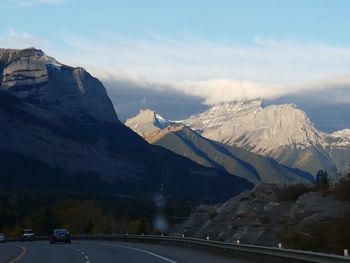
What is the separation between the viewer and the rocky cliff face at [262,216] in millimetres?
54312

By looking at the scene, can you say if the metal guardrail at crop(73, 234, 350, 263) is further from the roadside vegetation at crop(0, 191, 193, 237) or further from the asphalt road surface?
the roadside vegetation at crop(0, 191, 193, 237)

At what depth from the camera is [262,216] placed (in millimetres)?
66938

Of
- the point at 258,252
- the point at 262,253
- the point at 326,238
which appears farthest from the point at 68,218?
the point at 262,253

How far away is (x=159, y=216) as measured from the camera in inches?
3895

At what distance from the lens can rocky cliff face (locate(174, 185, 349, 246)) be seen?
54312 mm

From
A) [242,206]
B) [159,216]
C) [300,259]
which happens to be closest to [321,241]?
[300,259]

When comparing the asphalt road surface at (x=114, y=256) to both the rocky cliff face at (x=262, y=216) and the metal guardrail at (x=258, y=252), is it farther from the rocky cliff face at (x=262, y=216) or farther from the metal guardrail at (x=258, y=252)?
the rocky cliff face at (x=262, y=216)

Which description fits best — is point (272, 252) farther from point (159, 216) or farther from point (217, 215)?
point (159, 216)

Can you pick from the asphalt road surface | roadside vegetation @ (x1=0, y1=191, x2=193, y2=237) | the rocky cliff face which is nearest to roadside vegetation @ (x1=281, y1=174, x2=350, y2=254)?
the asphalt road surface

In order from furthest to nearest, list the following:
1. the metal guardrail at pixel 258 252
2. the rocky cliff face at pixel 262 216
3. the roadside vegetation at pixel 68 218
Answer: the roadside vegetation at pixel 68 218, the rocky cliff face at pixel 262 216, the metal guardrail at pixel 258 252

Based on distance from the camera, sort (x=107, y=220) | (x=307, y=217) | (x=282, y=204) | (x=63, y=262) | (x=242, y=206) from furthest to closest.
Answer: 1. (x=107, y=220)
2. (x=242, y=206)
3. (x=282, y=204)
4. (x=307, y=217)
5. (x=63, y=262)

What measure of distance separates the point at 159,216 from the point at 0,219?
65.3 metres

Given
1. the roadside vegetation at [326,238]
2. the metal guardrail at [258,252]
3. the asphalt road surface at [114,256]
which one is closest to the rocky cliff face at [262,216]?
the metal guardrail at [258,252]

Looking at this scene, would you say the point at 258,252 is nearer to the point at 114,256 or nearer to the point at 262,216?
the point at 114,256
